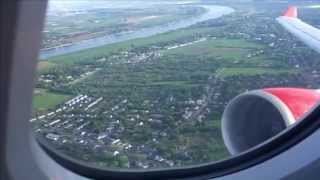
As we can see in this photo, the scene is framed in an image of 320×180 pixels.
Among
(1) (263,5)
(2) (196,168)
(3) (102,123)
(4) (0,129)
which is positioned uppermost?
(1) (263,5)

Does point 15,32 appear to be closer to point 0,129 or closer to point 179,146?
point 0,129

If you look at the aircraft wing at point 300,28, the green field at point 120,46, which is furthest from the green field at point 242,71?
the aircraft wing at point 300,28

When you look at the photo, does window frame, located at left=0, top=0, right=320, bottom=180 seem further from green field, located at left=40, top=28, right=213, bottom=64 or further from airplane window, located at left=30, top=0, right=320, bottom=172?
green field, located at left=40, top=28, right=213, bottom=64

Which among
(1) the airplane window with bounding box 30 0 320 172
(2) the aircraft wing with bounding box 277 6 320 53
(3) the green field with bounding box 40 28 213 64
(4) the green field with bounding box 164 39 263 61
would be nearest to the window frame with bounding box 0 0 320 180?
(1) the airplane window with bounding box 30 0 320 172

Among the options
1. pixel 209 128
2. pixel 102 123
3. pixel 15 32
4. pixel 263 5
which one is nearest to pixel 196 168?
pixel 209 128

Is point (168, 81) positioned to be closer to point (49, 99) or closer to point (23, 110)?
point (49, 99)

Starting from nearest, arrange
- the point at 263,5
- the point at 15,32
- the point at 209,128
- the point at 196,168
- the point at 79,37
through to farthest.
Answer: the point at 15,32
the point at 79,37
the point at 196,168
the point at 209,128
the point at 263,5
